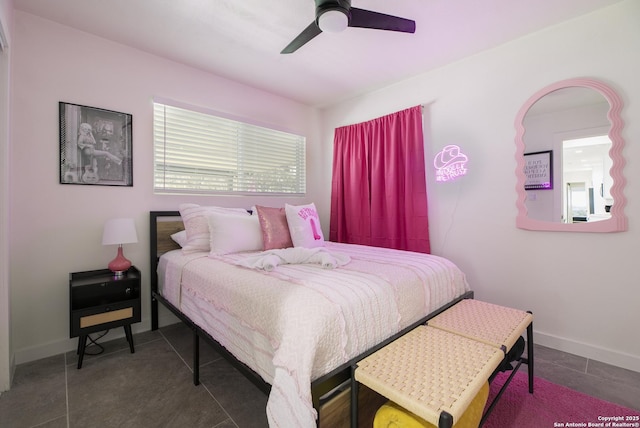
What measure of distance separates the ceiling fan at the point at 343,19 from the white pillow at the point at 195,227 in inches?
63.7

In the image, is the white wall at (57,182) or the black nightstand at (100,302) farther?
the white wall at (57,182)

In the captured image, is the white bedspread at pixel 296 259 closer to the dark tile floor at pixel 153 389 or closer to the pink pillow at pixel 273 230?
the pink pillow at pixel 273 230

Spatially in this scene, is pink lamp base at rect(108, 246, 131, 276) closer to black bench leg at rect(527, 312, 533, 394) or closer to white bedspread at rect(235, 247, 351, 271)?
white bedspread at rect(235, 247, 351, 271)

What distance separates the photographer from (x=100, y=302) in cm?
203

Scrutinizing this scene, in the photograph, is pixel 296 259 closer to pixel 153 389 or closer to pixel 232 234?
pixel 232 234

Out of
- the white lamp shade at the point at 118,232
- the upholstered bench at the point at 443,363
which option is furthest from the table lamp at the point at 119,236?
the upholstered bench at the point at 443,363

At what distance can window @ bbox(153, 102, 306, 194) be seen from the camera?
271cm

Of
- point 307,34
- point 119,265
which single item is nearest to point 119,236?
point 119,265

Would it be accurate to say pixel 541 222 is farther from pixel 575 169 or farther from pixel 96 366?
pixel 96 366

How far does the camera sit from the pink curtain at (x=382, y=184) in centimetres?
296

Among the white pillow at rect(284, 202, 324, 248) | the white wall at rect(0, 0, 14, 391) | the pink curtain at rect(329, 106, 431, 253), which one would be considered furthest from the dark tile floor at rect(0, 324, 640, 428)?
the pink curtain at rect(329, 106, 431, 253)

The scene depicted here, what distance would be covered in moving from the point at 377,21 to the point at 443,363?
192 cm

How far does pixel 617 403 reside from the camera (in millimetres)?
1600

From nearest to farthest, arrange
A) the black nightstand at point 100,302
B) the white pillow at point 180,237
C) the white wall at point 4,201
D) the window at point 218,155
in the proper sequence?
the white wall at point 4,201
the black nightstand at point 100,302
the white pillow at point 180,237
the window at point 218,155
